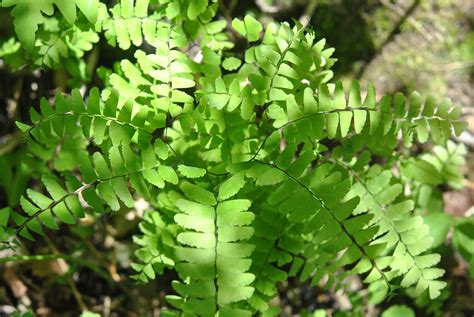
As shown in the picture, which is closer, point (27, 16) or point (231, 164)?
point (27, 16)

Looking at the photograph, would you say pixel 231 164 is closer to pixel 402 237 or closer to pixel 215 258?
pixel 215 258

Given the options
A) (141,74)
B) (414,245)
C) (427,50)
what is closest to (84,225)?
(141,74)

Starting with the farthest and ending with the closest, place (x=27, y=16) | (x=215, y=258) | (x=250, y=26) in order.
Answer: (x=250, y=26) → (x=215, y=258) → (x=27, y=16)

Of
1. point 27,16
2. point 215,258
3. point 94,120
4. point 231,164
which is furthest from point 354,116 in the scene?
point 27,16

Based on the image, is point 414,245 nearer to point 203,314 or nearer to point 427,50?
point 203,314

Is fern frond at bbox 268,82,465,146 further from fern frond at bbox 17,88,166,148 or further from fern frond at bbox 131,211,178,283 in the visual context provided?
fern frond at bbox 131,211,178,283

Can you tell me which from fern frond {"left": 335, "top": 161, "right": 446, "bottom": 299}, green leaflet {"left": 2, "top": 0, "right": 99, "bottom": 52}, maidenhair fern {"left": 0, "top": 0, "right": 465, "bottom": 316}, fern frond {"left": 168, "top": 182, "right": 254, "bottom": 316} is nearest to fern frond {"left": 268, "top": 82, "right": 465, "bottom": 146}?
maidenhair fern {"left": 0, "top": 0, "right": 465, "bottom": 316}

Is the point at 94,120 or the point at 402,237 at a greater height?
the point at 94,120

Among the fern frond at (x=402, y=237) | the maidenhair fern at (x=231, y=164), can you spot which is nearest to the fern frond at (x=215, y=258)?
the maidenhair fern at (x=231, y=164)

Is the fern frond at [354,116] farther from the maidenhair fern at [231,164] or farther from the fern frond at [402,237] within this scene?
the fern frond at [402,237]
